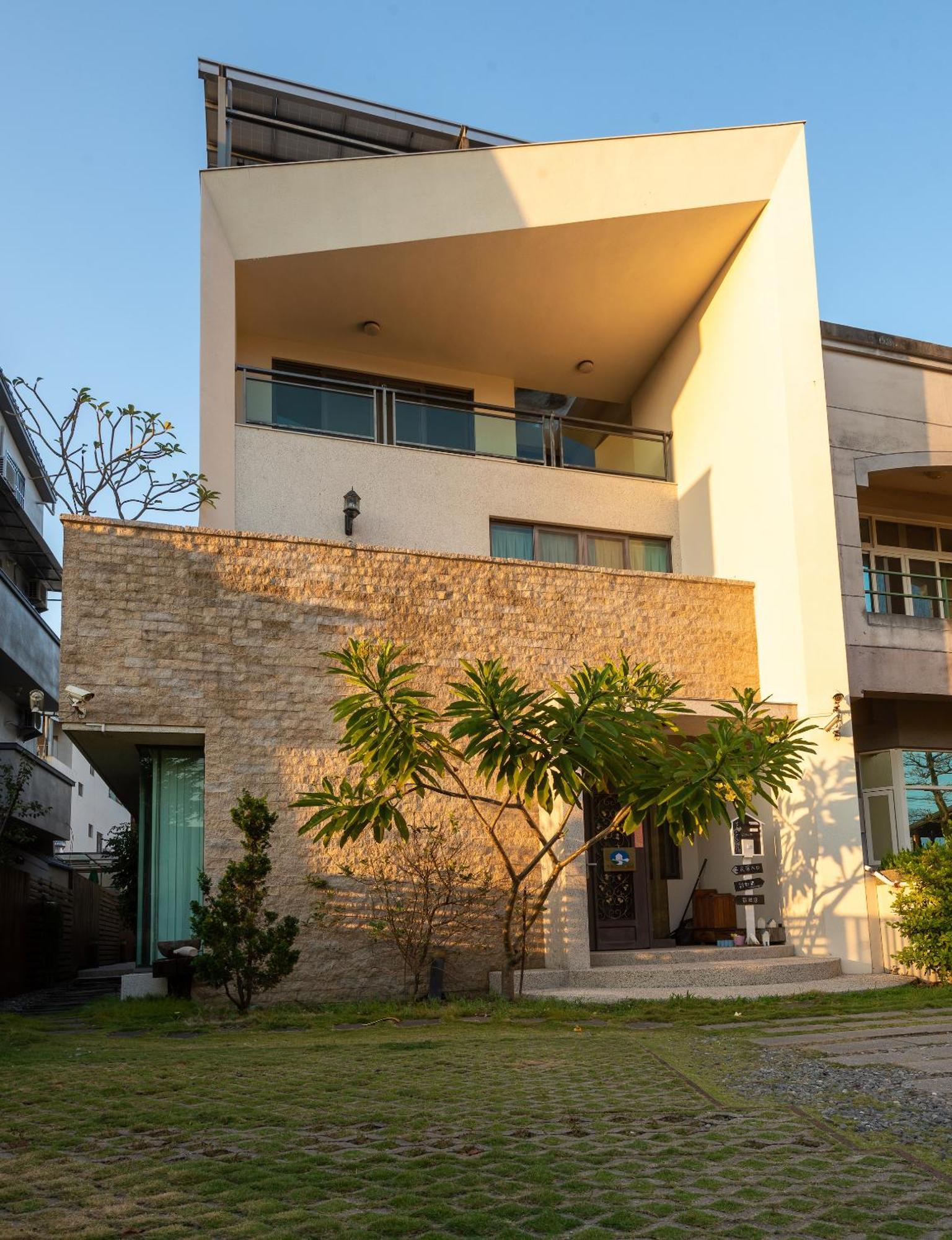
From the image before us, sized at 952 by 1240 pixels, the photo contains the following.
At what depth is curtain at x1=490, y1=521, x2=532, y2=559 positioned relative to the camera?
15.7 metres

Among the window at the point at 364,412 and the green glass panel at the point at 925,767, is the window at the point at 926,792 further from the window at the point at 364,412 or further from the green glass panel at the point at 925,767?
the window at the point at 364,412

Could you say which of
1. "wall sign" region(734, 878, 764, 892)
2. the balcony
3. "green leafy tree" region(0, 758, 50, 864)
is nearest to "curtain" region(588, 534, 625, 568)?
"wall sign" region(734, 878, 764, 892)

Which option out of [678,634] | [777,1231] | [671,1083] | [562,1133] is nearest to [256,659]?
[678,634]

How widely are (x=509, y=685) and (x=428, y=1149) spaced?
570cm

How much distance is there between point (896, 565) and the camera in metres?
17.3

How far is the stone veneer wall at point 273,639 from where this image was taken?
11.7 metres

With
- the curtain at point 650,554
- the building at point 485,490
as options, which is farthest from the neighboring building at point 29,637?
the curtain at point 650,554

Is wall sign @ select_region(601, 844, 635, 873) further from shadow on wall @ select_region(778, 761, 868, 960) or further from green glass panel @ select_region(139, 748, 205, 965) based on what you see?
green glass panel @ select_region(139, 748, 205, 965)

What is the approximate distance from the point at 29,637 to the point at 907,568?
14.5 m

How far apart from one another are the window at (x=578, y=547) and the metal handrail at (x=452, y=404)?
1.58 meters

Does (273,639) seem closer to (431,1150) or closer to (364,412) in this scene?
(364,412)

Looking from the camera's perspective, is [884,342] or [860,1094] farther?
[884,342]

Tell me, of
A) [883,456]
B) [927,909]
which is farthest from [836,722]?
[883,456]

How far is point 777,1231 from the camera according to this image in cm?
353
